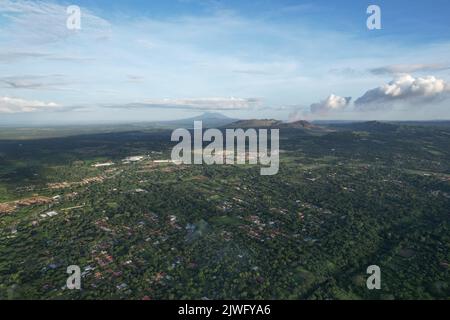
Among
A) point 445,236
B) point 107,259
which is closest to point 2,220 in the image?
point 107,259

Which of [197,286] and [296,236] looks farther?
[296,236]

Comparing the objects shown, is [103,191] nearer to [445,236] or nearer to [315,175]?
[315,175]

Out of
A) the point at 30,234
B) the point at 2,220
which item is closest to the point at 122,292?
the point at 30,234

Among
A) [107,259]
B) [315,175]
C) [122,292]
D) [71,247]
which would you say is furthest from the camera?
[315,175]

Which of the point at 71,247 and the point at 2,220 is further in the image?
the point at 2,220
